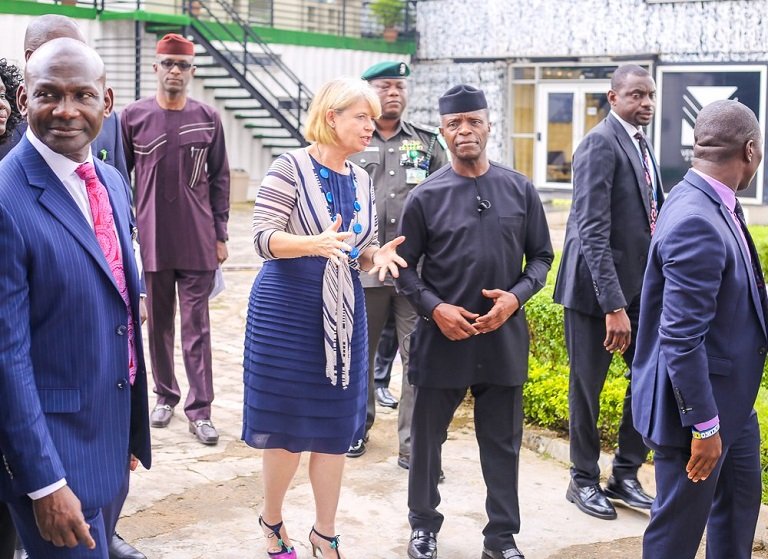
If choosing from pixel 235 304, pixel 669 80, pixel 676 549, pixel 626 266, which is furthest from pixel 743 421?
pixel 669 80

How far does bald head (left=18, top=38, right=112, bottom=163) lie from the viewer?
315 centimetres

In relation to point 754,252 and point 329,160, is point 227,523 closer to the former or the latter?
point 329,160

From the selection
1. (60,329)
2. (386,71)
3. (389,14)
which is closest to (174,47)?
(386,71)

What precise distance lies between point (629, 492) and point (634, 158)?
178cm

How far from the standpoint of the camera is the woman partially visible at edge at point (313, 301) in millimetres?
4773

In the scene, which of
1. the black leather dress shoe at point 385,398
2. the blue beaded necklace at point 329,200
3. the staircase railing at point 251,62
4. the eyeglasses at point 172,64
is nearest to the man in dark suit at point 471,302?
the blue beaded necklace at point 329,200

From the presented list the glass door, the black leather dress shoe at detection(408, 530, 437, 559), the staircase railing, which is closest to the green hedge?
the black leather dress shoe at detection(408, 530, 437, 559)

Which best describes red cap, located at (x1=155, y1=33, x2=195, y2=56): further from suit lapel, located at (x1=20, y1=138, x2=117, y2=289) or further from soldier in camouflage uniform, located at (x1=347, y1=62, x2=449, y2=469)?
suit lapel, located at (x1=20, y1=138, x2=117, y2=289)

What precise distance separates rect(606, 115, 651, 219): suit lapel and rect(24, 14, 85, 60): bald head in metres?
2.76

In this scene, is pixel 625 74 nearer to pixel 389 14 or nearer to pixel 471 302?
pixel 471 302

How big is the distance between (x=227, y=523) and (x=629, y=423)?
2.19 m

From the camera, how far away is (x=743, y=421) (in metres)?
4.08

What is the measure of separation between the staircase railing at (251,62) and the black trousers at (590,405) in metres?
17.4

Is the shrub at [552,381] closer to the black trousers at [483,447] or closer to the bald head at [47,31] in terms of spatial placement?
the black trousers at [483,447]
